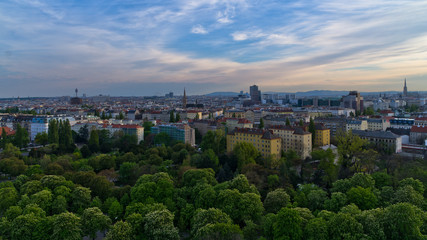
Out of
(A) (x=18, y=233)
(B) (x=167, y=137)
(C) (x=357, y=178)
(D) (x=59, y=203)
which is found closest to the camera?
(A) (x=18, y=233)

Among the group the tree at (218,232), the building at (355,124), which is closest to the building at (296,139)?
the building at (355,124)

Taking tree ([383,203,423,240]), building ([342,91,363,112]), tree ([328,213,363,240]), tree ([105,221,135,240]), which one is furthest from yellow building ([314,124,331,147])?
building ([342,91,363,112])

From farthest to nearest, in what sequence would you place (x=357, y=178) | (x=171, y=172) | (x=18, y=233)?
(x=171, y=172), (x=357, y=178), (x=18, y=233)

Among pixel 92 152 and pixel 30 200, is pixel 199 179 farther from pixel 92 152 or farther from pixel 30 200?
pixel 92 152

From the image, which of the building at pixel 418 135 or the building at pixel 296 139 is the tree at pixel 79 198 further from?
the building at pixel 418 135

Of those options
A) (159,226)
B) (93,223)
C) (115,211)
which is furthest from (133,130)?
(159,226)

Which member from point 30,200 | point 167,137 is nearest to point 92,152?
point 167,137

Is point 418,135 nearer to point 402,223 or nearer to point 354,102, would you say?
point 402,223
